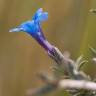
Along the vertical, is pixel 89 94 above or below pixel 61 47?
below

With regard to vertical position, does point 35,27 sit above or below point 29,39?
below

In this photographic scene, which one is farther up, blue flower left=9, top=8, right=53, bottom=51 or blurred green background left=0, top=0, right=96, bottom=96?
blurred green background left=0, top=0, right=96, bottom=96

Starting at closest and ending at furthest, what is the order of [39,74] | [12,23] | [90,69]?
1. [39,74]
2. [90,69]
3. [12,23]

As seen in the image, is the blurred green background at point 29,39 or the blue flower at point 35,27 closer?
the blue flower at point 35,27

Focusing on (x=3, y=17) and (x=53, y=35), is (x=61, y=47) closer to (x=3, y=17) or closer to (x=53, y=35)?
(x=53, y=35)

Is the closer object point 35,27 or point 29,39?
point 35,27

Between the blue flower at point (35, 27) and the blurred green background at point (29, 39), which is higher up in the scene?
the blurred green background at point (29, 39)

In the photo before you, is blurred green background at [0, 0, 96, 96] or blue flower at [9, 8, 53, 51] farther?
blurred green background at [0, 0, 96, 96]

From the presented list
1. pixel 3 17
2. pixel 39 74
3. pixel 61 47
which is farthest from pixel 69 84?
pixel 3 17
